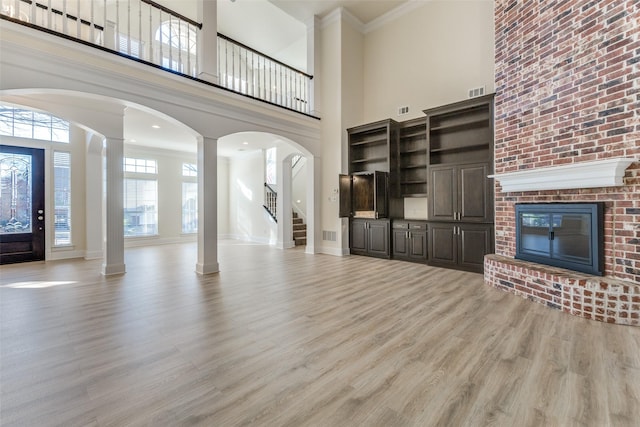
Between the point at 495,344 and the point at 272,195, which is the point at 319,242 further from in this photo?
the point at 495,344

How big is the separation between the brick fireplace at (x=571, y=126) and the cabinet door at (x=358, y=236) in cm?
272

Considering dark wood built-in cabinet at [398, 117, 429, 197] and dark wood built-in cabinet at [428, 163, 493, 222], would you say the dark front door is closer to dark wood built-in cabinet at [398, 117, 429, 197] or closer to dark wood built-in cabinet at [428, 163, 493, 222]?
dark wood built-in cabinet at [398, 117, 429, 197]

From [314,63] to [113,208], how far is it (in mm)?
5295

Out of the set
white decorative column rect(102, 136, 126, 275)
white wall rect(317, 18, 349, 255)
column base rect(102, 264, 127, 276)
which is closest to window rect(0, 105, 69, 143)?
white decorative column rect(102, 136, 126, 275)

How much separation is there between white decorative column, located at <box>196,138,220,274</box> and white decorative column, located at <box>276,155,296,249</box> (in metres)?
3.23

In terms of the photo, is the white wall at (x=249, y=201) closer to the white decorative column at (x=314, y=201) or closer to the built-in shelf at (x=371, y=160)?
the white decorative column at (x=314, y=201)

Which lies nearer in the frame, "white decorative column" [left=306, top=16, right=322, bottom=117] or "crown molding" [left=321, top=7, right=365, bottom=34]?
"crown molding" [left=321, top=7, right=365, bottom=34]

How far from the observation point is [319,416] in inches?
58.1

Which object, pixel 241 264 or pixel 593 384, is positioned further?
pixel 241 264

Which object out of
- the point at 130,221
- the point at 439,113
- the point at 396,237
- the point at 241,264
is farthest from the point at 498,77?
the point at 130,221

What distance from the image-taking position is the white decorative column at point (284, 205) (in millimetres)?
8047

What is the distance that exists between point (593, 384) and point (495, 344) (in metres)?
0.59

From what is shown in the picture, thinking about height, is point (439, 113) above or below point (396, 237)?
above

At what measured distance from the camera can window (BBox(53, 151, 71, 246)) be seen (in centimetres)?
629
